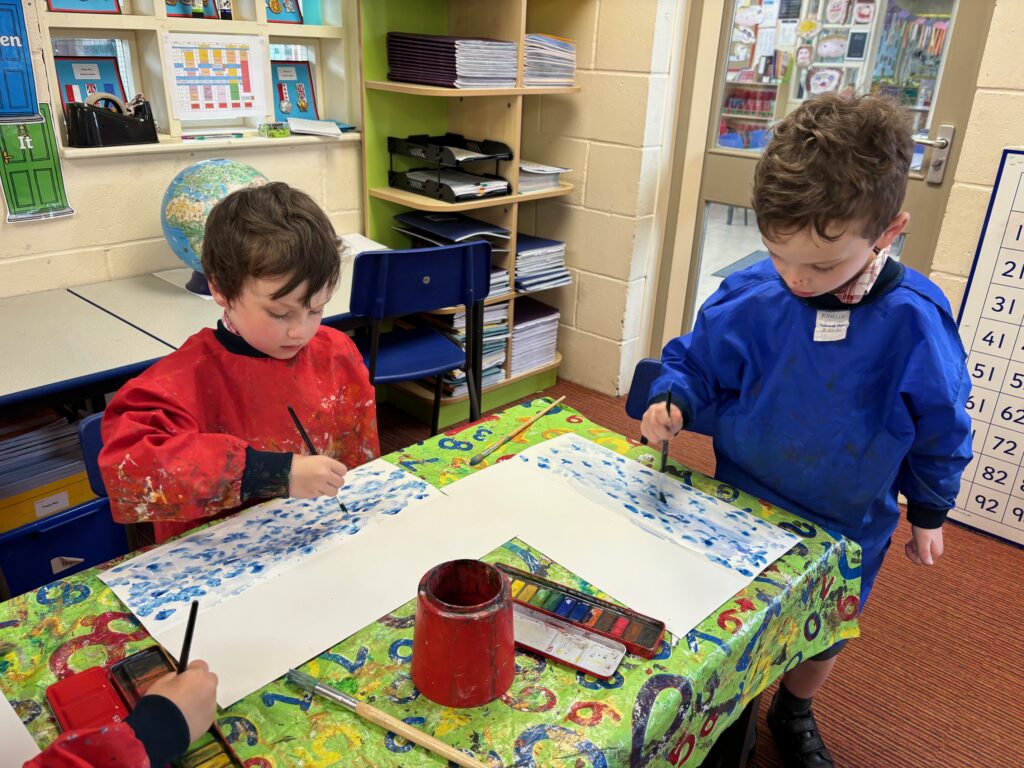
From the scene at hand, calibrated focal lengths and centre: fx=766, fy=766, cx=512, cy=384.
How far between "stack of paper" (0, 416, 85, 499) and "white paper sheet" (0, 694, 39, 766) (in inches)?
49.3

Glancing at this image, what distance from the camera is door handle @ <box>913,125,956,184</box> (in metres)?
2.37

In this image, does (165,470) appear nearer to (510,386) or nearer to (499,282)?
(499,282)

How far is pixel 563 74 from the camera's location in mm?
2873

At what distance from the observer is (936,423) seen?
1085 mm

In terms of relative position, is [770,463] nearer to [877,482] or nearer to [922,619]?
[877,482]

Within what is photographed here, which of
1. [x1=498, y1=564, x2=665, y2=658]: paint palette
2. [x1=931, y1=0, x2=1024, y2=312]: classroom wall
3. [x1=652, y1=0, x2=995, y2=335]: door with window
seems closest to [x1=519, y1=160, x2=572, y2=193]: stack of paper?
[x1=652, y1=0, x2=995, y2=335]: door with window

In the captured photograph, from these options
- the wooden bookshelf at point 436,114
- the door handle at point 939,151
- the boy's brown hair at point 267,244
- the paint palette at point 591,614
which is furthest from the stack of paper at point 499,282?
the paint palette at point 591,614

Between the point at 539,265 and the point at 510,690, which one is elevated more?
the point at 510,690

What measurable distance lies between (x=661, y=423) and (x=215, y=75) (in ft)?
6.45

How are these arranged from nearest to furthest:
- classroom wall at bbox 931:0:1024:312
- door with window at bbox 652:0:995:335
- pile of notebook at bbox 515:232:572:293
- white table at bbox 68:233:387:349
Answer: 1. white table at bbox 68:233:387:349
2. classroom wall at bbox 931:0:1024:312
3. door with window at bbox 652:0:995:335
4. pile of notebook at bbox 515:232:572:293

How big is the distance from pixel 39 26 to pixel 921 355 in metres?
2.23

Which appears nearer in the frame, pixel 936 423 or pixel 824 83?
pixel 936 423

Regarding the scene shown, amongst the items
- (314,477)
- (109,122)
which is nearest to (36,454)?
(109,122)

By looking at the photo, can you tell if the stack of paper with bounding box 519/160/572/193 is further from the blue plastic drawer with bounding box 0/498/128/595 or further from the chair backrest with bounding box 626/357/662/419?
the blue plastic drawer with bounding box 0/498/128/595
